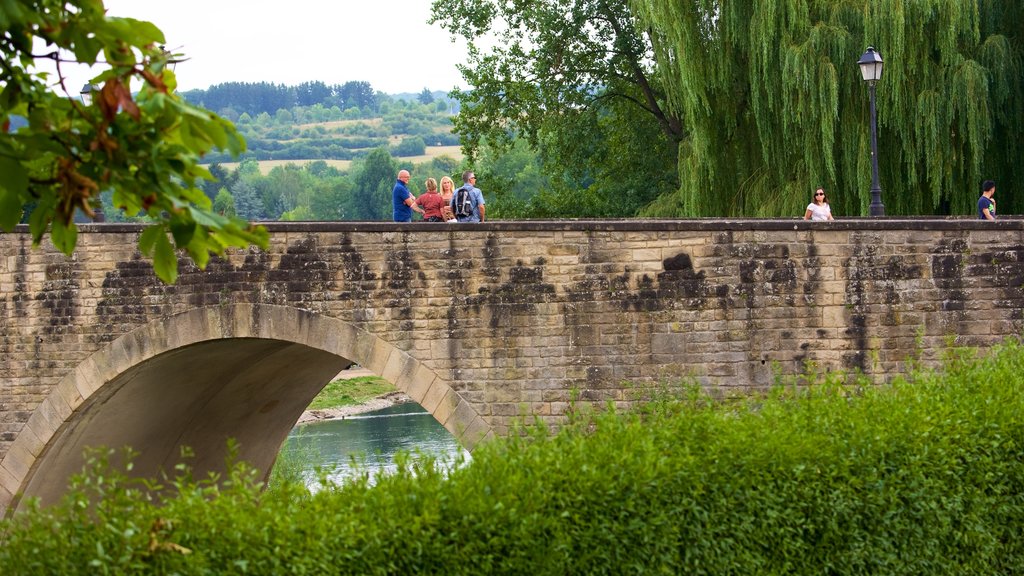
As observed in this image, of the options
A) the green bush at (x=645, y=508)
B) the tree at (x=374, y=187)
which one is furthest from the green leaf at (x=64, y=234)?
the tree at (x=374, y=187)

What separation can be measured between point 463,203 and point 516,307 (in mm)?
1470

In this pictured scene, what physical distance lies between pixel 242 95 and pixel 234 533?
18052 cm

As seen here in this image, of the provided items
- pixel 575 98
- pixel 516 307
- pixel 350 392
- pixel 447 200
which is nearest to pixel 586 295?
pixel 516 307

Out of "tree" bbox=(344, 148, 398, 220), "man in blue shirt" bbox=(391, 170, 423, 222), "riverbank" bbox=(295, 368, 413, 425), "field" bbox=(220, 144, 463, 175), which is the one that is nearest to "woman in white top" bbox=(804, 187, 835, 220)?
"man in blue shirt" bbox=(391, 170, 423, 222)

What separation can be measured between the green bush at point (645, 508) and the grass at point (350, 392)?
3191cm

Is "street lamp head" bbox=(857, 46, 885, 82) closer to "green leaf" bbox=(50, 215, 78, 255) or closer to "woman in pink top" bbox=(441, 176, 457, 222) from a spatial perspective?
"woman in pink top" bbox=(441, 176, 457, 222)

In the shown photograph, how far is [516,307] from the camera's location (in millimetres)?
11914

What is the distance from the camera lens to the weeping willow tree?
14.5 metres

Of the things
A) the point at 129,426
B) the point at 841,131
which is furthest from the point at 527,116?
the point at 129,426

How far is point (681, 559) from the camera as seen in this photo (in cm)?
660

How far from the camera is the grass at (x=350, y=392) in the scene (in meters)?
39.6

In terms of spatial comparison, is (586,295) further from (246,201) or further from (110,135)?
(246,201)

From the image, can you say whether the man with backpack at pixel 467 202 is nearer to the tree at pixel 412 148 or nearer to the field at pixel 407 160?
the field at pixel 407 160

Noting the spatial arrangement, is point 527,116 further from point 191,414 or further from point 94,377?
point 94,377
